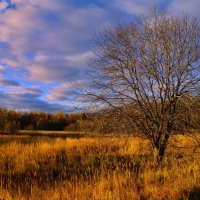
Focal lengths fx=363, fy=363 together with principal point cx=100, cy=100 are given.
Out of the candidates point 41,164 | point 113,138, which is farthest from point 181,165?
point 41,164

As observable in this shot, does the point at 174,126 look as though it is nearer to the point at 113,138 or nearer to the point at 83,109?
the point at 113,138

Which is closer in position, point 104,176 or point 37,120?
point 104,176

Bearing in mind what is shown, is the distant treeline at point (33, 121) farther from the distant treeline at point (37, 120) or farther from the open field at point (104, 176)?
the open field at point (104, 176)

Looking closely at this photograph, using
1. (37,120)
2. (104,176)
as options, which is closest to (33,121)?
(37,120)

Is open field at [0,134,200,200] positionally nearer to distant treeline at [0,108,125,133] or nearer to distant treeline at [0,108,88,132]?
distant treeline at [0,108,125,133]

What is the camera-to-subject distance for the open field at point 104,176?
799 centimetres

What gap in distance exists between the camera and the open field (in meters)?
7.99

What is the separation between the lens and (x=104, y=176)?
10.0m

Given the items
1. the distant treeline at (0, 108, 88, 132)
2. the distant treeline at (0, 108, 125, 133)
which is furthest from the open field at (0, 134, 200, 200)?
the distant treeline at (0, 108, 88, 132)

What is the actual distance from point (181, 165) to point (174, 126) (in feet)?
5.24

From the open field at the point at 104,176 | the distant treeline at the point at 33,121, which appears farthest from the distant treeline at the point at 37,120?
the open field at the point at 104,176

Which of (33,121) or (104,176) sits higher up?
(33,121)

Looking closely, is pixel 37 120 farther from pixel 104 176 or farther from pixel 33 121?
pixel 104 176

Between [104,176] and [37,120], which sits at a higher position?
[37,120]
